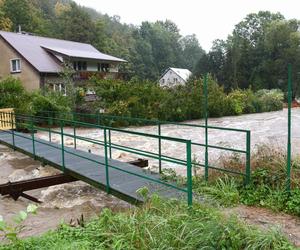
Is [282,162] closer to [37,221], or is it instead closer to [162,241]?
[162,241]

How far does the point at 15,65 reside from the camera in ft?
92.5

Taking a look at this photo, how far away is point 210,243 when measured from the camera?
3.47 metres

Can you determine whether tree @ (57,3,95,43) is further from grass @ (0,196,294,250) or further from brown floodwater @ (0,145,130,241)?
grass @ (0,196,294,250)

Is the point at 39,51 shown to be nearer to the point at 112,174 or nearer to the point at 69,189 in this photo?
the point at 69,189

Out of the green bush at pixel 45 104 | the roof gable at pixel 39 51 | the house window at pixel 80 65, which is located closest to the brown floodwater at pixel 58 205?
the green bush at pixel 45 104

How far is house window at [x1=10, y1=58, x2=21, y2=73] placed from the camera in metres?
27.8

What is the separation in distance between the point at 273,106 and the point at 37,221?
30.2m

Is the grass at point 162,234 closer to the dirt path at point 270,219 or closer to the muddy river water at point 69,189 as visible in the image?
the dirt path at point 270,219

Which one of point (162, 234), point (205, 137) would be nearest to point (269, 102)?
point (205, 137)

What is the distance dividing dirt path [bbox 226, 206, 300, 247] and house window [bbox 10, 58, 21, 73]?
26224 mm

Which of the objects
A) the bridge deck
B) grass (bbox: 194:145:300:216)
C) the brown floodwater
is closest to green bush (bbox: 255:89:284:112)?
the bridge deck

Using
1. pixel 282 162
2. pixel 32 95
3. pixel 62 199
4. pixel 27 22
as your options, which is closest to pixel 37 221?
pixel 62 199

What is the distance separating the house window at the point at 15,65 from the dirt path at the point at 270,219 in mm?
26224

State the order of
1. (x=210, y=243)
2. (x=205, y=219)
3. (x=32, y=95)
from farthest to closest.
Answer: (x=32, y=95) < (x=205, y=219) < (x=210, y=243)
